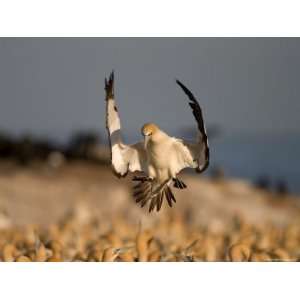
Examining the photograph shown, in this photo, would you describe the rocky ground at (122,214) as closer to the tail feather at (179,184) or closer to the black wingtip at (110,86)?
the tail feather at (179,184)

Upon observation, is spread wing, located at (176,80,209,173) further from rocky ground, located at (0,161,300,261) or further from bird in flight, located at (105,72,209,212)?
rocky ground, located at (0,161,300,261)

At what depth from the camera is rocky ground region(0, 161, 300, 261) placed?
3.13 metres

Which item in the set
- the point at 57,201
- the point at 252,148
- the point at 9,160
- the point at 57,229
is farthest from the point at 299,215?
the point at 57,229

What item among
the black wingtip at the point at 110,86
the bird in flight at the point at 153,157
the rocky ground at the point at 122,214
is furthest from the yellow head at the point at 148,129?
the rocky ground at the point at 122,214

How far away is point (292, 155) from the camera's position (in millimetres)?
5262

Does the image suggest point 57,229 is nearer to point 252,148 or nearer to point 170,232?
point 170,232

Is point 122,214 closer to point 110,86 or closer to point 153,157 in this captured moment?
point 153,157

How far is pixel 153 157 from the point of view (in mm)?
2848

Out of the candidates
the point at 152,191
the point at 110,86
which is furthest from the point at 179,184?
the point at 110,86

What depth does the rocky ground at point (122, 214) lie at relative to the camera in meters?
3.13

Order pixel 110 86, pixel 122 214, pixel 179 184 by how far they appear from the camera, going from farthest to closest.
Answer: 1. pixel 122 214
2. pixel 179 184
3. pixel 110 86

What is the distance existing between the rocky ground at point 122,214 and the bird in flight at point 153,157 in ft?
0.60

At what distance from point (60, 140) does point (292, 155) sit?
5.10 ft

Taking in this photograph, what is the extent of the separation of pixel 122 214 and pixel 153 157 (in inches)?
99.3
